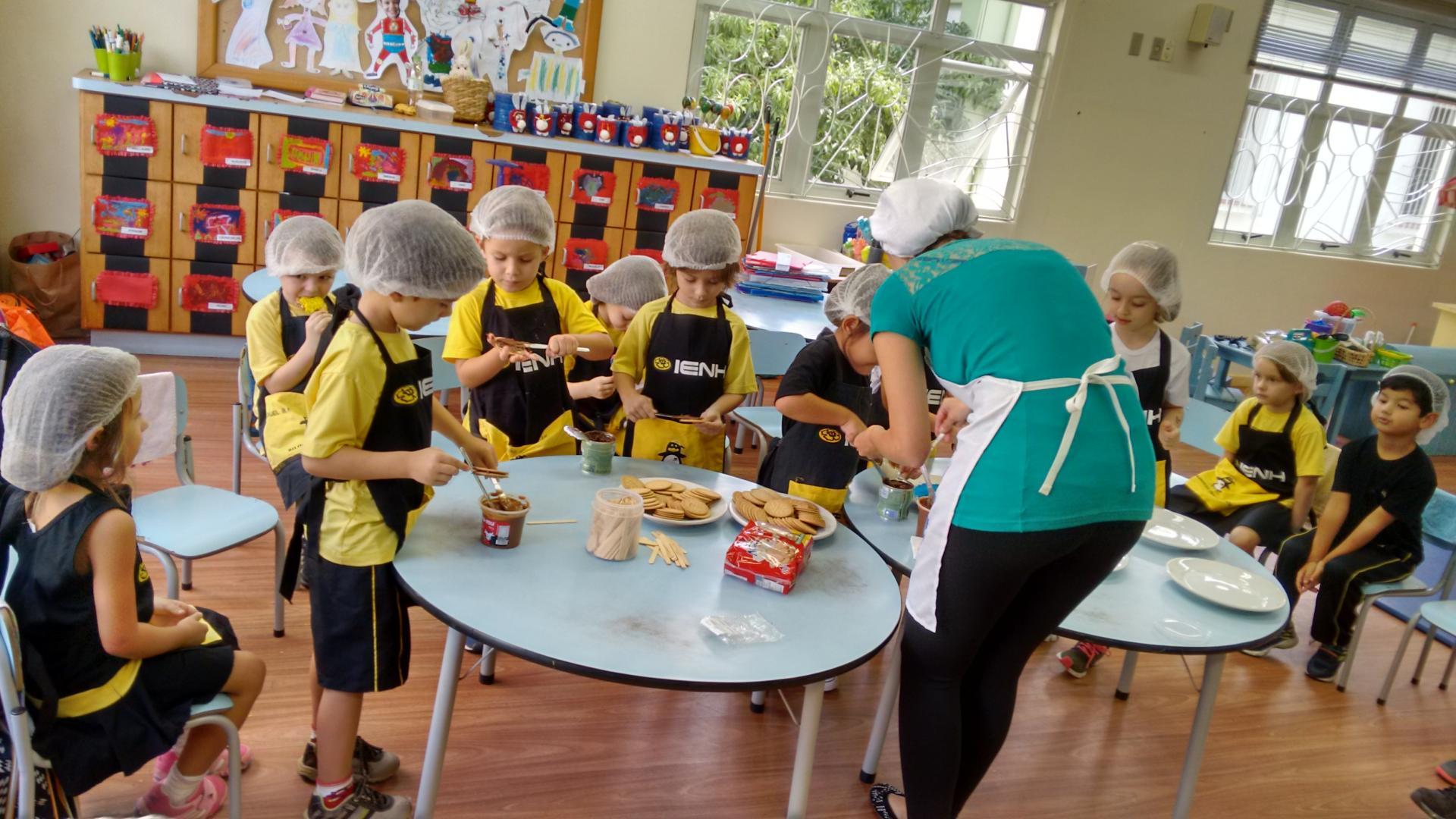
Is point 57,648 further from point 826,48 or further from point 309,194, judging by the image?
point 826,48

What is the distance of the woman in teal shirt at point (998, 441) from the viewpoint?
1.69 m

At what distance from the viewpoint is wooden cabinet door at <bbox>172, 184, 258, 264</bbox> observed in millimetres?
4742

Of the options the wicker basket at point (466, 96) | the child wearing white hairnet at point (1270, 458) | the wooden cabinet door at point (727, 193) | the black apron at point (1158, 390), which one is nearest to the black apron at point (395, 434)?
the black apron at point (1158, 390)

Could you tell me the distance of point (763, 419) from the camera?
369 centimetres

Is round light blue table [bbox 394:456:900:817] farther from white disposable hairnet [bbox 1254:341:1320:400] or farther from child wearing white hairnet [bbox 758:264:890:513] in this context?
white disposable hairnet [bbox 1254:341:1320:400]

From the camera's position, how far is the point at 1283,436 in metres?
3.49

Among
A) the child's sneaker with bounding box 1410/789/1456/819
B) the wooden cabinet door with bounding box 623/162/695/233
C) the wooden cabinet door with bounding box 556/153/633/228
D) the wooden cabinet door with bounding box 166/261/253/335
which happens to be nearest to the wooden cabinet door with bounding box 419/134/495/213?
the wooden cabinet door with bounding box 556/153/633/228

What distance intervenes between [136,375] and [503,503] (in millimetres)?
686

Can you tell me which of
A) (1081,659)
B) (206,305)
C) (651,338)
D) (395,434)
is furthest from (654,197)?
(395,434)

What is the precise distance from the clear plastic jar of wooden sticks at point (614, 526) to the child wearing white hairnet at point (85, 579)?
2.48ft

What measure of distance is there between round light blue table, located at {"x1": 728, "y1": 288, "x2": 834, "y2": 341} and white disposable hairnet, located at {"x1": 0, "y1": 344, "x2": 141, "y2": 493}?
98.9 inches

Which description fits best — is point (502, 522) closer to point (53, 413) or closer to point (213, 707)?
point (213, 707)

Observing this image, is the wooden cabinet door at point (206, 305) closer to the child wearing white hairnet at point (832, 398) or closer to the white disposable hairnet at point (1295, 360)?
the child wearing white hairnet at point (832, 398)

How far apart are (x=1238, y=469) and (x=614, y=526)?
2.79 meters
